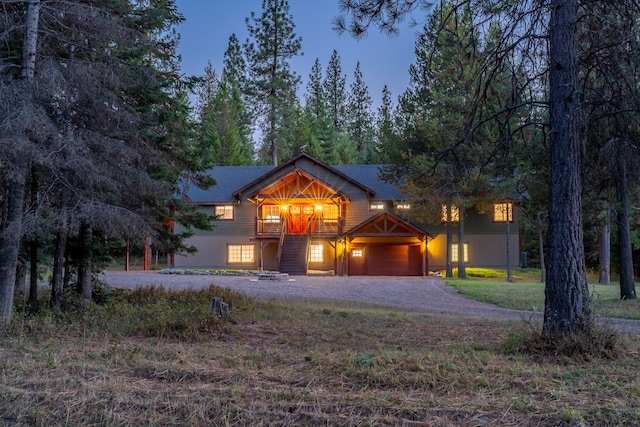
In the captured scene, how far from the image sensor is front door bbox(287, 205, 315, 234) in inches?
1120

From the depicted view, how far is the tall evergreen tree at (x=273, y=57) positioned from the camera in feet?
135

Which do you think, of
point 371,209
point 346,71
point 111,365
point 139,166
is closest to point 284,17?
point 346,71

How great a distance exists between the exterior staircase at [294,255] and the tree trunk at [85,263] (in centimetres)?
1524

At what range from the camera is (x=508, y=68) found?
7180 mm

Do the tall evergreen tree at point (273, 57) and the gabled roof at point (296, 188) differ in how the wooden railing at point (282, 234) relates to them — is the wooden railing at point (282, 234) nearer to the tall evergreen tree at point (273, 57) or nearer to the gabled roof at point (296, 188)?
the gabled roof at point (296, 188)

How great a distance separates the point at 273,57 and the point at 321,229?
66.1 ft

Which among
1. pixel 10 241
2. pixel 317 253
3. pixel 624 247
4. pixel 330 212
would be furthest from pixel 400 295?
pixel 330 212

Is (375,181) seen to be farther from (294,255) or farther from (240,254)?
(240,254)

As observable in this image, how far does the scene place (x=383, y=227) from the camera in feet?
86.1

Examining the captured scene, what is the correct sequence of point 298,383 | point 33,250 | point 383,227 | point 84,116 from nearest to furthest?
1. point 298,383
2. point 84,116
3. point 33,250
4. point 383,227

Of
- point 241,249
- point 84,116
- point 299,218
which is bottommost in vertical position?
point 241,249

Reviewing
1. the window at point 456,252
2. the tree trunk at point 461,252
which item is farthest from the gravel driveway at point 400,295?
the window at point 456,252

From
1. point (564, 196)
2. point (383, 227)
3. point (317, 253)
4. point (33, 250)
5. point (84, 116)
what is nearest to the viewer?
point (564, 196)

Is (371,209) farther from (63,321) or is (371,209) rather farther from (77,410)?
(77,410)
